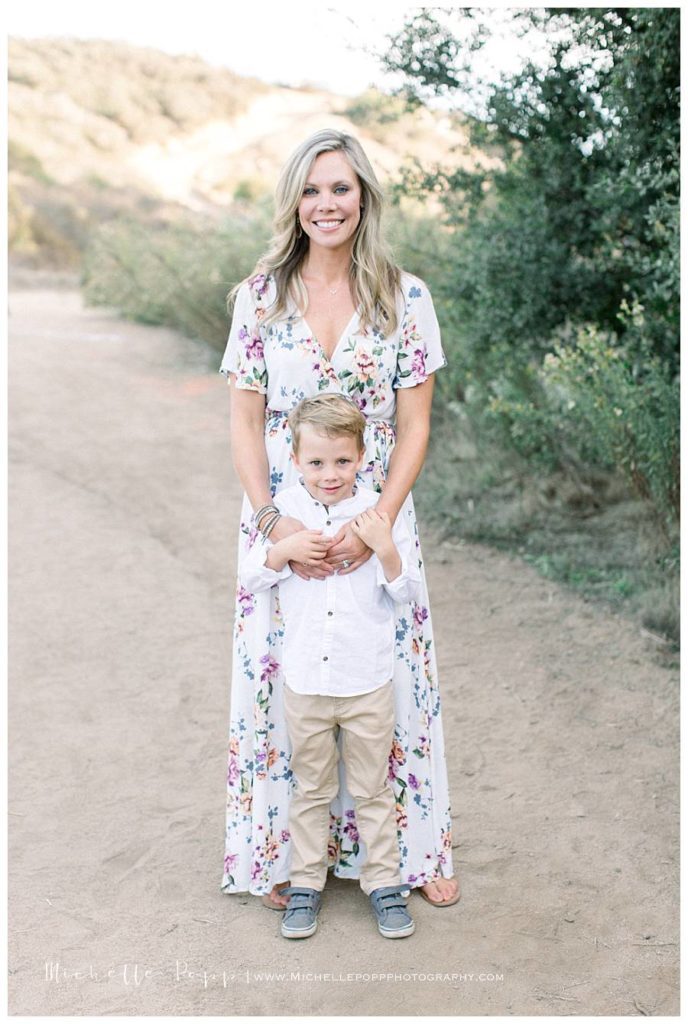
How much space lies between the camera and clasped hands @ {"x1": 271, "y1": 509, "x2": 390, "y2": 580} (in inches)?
103

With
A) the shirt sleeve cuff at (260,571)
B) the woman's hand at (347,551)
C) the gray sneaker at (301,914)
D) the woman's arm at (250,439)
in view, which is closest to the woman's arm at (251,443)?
the woman's arm at (250,439)

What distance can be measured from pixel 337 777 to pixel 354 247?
1430 mm

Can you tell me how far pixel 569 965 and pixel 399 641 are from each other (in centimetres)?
93

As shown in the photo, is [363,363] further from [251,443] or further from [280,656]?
[280,656]

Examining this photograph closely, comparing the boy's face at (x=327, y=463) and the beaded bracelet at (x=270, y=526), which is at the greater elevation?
the boy's face at (x=327, y=463)

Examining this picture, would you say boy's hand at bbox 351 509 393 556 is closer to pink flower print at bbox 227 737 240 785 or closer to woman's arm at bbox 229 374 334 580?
woman's arm at bbox 229 374 334 580

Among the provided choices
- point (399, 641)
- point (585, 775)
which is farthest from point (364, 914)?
point (585, 775)

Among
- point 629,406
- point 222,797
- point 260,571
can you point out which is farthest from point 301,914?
point 629,406

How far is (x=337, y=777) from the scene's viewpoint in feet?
9.58

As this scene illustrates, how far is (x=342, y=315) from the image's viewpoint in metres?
2.76

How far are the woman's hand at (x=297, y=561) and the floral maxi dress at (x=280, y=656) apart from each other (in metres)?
0.13

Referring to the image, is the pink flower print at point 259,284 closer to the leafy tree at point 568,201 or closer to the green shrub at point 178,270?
the leafy tree at point 568,201

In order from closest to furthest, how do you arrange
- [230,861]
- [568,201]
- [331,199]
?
[331,199] → [230,861] → [568,201]

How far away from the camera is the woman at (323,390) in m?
2.71
